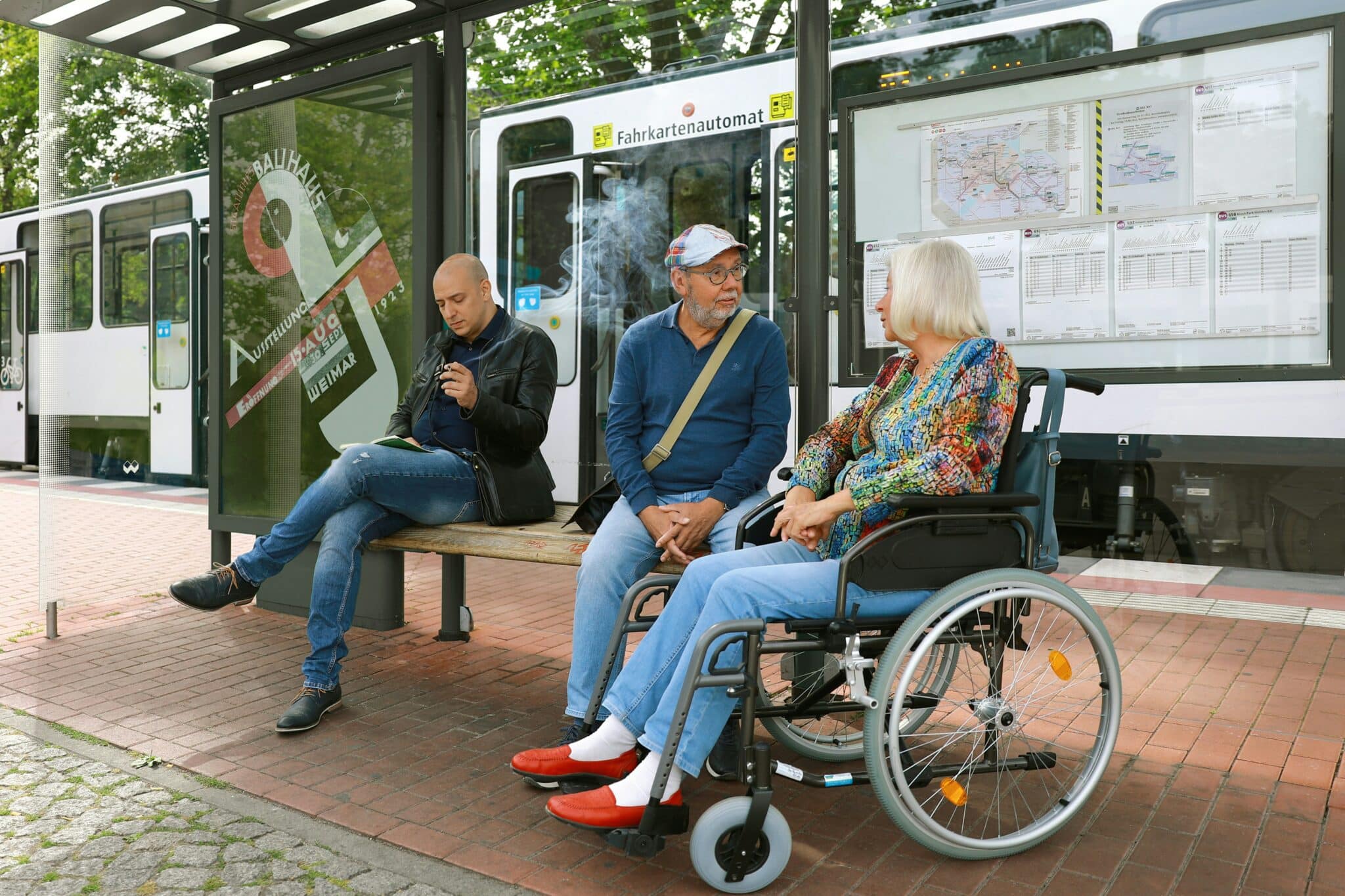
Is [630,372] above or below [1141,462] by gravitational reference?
above

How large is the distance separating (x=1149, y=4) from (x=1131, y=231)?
137 cm

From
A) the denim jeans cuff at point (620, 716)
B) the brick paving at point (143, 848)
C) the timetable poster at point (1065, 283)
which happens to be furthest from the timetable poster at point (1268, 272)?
the brick paving at point (143, 848)

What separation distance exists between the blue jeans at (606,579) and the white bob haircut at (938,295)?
2.57 ft

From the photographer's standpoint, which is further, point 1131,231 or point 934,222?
point 934,222

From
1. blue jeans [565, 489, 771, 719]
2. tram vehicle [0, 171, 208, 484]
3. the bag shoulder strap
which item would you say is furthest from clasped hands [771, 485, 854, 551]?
tram vehicle [0, 171, 208, 484]

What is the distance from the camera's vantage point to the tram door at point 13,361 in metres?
13.5

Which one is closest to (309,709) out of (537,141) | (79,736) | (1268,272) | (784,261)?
(79,736)

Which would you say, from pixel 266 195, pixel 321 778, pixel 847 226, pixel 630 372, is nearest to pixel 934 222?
pixel 847 226

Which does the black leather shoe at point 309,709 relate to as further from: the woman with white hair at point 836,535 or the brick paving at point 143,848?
the woman with white hair at point 836,535

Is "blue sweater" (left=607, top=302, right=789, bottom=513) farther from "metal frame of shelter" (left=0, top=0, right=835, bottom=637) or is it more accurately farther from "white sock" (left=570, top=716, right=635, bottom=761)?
"white sock" (left=570, top=716, right=635, bottom=761)

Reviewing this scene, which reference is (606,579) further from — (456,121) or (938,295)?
(456,121)

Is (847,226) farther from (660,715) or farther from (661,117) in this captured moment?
(660,715)

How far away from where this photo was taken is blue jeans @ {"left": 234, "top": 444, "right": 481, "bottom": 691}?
12.7 ft

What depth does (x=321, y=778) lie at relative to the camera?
3297 millimetres
